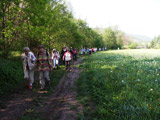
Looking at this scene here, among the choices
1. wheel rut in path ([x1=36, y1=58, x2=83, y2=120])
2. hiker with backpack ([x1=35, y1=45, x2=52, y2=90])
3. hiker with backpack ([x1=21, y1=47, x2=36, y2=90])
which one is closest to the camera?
wheel rut in path ([x1=36, y1=58, x2=83, y2=120])

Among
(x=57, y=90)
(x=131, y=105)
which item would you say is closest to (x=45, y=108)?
(x=57, y=90)

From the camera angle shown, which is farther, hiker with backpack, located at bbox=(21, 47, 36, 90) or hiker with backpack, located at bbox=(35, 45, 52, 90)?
hiker with backpack, located at bbox=(21, 47, 36, 90)

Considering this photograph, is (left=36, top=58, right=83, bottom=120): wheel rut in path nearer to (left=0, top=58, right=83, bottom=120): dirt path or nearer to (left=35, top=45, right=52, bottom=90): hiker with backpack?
(left=0, top=58, right=83, bottom=120): dirt path

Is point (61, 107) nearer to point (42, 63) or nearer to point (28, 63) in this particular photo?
point (42, 63)

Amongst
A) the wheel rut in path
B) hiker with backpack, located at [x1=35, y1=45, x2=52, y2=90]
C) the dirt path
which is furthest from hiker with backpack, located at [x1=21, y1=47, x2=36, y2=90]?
the wheel rut in path

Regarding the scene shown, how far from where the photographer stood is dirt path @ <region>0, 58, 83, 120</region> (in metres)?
4.42

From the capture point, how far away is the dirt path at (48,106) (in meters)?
4.42

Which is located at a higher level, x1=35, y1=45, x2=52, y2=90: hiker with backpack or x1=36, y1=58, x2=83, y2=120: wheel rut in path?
x1=35, y1=45, x2=52, y2=90: hiker with backpack

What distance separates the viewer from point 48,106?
5.18 metres

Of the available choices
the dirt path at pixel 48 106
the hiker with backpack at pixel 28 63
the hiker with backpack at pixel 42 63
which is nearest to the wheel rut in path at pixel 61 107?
the dirt path at pixel 48 106

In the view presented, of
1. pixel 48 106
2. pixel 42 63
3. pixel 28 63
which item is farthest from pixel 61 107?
pixel 28 63

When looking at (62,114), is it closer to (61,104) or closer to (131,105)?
(61,104)

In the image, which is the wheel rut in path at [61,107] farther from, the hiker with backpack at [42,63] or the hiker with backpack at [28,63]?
the hiker with backpack at [28,63]

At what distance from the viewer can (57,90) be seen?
713cm
